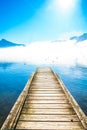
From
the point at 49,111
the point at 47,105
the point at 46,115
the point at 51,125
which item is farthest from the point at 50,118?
the point at 47,105

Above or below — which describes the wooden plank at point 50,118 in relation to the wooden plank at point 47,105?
below

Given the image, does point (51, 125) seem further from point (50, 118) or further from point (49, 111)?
point (49, 111)

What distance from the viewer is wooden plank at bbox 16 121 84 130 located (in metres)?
6.62

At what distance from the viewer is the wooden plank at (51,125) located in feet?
21.7

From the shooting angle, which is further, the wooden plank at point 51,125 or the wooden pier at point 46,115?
the wooden pier at point 46,115

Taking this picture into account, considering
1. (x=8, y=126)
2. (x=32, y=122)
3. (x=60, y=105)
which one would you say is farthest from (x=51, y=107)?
(x=8, y=126)

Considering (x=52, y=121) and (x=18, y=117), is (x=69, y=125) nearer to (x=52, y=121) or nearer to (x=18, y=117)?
(x=52, y=121)

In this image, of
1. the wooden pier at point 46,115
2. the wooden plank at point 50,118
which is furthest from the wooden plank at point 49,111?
the wooden plank at point 50,118

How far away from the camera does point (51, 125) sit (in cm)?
685

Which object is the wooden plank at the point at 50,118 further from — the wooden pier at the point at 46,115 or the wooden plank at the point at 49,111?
the wooden plank at the point at 49,111

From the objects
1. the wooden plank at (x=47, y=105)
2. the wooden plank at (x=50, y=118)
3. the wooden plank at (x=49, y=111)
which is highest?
the wooden plank at (x=47, y=105)

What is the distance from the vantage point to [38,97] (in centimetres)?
1055

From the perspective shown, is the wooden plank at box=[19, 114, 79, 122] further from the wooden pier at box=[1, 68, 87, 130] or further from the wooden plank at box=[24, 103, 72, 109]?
the wooden plank at box=[24, 103, 72, 109]

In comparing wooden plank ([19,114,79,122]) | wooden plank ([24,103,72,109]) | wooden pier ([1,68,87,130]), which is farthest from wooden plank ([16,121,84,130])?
wooden plank ([24,103,72,109])
